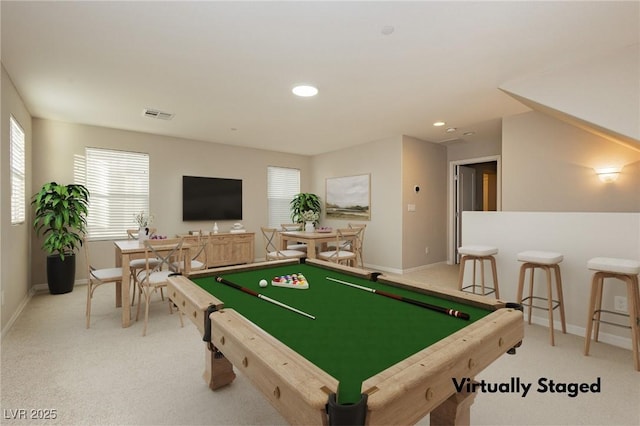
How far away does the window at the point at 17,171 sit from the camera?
3.38 metres

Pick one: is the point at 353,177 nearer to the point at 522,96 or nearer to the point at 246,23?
the point at 522,96

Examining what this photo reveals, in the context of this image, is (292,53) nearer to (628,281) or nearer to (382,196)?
(628,281)

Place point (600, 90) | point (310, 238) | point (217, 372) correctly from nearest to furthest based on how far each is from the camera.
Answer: point (217, 372)
point (600, 90)
point (310, 238)

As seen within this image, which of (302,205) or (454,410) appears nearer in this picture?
(454,410)

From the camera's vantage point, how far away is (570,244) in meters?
3.03

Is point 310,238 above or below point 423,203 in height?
below

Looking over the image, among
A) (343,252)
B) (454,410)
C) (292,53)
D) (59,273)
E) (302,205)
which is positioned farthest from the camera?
(302,205)

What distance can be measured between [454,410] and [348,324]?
555 millimetres

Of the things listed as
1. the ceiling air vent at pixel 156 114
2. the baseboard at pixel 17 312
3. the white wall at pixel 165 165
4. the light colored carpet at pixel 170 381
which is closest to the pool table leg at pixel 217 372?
the light colored carpet at pixel 170 381

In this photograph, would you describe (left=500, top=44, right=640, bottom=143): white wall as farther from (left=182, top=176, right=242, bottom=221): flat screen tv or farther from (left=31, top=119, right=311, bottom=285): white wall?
(left=182, top=176, right=242, bottom=221): flat screen tv

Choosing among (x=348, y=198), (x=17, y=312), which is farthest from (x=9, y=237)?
(x=348, y=198)

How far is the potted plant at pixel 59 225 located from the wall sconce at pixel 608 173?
259 inches

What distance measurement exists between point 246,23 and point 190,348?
105 inches

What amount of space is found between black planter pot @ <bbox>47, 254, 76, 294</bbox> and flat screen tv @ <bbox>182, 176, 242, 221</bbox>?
6.32ft
